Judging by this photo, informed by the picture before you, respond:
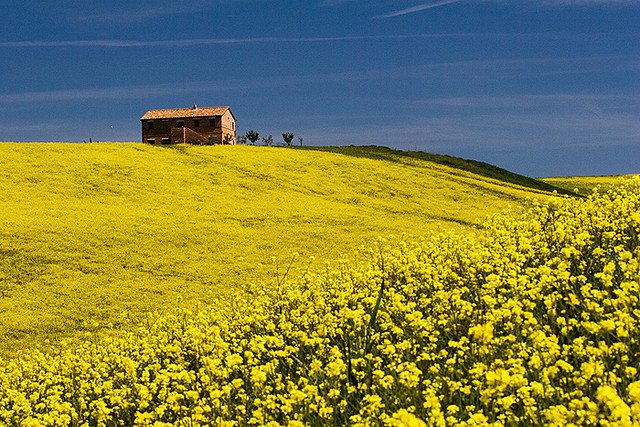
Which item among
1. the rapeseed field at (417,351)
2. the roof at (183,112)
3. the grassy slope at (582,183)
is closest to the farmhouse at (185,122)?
the roof at (183,112)

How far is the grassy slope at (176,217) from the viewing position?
18.8 meters

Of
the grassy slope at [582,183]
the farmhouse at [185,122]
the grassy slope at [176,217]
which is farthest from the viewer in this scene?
the farmhouse at [185,122]

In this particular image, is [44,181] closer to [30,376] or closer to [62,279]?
[62,279]

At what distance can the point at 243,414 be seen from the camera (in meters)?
7.50

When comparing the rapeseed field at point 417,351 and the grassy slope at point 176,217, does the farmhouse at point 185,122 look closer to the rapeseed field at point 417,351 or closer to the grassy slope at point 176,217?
the grassy slope at point 176,217

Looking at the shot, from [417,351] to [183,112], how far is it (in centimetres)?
7127

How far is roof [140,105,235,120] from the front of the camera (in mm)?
74625

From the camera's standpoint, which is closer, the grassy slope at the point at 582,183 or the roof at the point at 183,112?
the grassy slope at the point at 582,183

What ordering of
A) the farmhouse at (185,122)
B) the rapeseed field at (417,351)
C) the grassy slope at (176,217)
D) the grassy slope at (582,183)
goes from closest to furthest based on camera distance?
1. the rapeseed field at (417,351)
2. the grassy slope at (176,217)
3. the grassy slope at (582,183)
4. the farmhouse at (185,122)

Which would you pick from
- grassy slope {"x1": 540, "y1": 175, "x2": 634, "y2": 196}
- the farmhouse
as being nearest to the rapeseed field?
grassy slope {"x1": 540, "y1": 175, "x2": 634, "y2": 196}

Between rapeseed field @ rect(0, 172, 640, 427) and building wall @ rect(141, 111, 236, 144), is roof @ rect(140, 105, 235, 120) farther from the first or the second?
rapeseed field @ rect(0, 172, 640, 427)

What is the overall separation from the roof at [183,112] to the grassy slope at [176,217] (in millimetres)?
34293

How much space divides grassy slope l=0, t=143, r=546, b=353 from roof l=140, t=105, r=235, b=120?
113 feet

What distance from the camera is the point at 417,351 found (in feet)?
25.9
